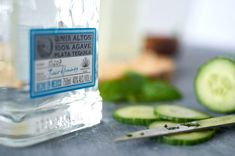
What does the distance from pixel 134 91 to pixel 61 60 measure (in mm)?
338

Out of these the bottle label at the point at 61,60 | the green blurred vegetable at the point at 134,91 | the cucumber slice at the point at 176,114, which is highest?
the bottle label at the point at 61,60

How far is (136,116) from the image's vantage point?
626 mm

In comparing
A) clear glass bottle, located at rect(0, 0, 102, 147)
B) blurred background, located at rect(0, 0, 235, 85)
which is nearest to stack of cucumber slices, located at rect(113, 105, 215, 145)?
clear glass bottle, located at rect(0, 0, 102, 147)

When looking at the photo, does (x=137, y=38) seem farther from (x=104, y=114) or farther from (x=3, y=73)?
(x=3, y=73)

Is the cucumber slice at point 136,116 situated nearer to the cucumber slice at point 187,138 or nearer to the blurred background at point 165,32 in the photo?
the cucumber slice at point 187,138

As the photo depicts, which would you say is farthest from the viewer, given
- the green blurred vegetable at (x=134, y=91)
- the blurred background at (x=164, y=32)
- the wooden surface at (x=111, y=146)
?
the blurred background at (x=164, y=32)

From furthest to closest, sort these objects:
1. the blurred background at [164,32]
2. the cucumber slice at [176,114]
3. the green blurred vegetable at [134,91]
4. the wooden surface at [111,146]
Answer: the blurred background at [164,32] < the green blurred vegetable at [134,91] < the cucumber slice at [176,114] < the wooden surface at [111,146]

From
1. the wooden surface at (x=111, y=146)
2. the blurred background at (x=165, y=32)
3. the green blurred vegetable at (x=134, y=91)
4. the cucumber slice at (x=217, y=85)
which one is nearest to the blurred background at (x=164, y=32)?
the blurred background at (x=165, y=32)

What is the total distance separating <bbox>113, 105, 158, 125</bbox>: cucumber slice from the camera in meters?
0.61

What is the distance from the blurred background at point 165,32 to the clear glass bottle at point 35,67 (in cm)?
107

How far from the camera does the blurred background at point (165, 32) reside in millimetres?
1722

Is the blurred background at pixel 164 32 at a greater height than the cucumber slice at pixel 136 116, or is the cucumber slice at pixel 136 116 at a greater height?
the blurred background at pixel 164 32

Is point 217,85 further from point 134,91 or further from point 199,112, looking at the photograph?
point 134,91

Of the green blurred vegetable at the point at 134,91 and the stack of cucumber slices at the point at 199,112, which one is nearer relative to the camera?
the stack of cucumber slices at the point at 199,112
